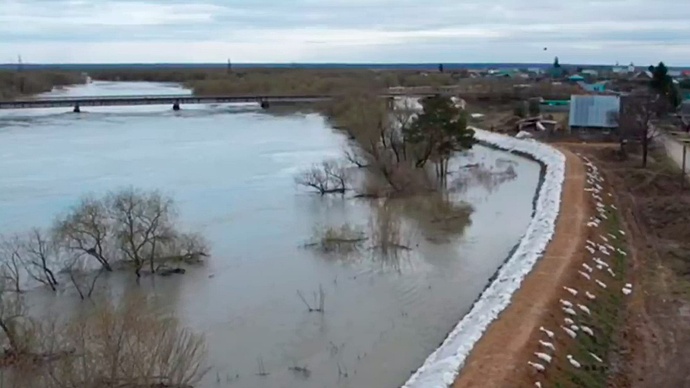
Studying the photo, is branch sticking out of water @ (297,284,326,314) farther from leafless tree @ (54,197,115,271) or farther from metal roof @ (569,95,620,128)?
metal roof @ (569,95,620,128)

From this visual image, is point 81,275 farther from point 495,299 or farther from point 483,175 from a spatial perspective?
point 483,175

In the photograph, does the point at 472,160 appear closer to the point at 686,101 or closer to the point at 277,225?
the point at 277,225

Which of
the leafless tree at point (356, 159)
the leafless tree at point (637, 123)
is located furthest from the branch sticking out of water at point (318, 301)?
the leafless tree at point (637, 123)

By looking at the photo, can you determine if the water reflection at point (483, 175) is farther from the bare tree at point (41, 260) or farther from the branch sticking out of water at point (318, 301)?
the bare tree at point (41, 260)

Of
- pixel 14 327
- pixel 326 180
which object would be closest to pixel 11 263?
pixel 14 327

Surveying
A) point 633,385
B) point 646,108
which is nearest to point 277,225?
point 633,385

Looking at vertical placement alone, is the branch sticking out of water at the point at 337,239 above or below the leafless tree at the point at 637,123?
below

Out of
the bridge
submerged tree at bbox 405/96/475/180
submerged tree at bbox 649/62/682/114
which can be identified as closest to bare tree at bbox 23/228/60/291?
submerged tree at bbox 405/96/475/180
